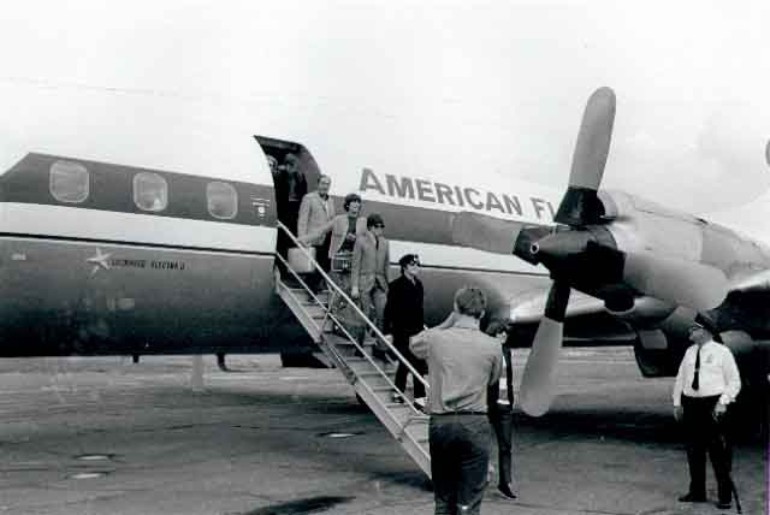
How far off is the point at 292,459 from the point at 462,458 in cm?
530

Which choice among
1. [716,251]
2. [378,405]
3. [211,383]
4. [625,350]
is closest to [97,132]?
[378,405]

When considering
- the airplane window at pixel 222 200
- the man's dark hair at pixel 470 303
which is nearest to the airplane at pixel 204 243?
the airplane window at pixel 222 200

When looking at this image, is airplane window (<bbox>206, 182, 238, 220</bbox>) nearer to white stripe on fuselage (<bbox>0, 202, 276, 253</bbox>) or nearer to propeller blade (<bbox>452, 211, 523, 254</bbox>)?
white stripe on fuselage (<bbox>0, 202, 276, 253</bbox>)

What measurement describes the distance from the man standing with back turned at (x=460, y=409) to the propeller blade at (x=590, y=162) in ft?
16.1

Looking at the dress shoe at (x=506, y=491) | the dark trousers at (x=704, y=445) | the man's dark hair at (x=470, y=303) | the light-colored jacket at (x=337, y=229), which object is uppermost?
the man's dark hair at (x=470, y=303)

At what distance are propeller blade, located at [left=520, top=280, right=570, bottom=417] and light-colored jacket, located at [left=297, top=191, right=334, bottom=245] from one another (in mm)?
2975

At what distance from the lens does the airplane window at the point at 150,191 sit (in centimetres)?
1050

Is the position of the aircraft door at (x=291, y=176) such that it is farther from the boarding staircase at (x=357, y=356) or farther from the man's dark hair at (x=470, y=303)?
the man's dark hair at (x=470, y=303)

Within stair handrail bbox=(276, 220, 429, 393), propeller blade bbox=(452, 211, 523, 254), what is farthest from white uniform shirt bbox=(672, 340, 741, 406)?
propeller blade bbox=(452, 211, 523, 254)

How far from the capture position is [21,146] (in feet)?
32.2

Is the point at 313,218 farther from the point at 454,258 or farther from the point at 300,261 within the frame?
the point at 454,258

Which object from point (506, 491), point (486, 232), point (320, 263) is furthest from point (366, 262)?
point (506, 491)

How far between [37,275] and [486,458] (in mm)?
6016

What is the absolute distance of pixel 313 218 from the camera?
38.1 feet
